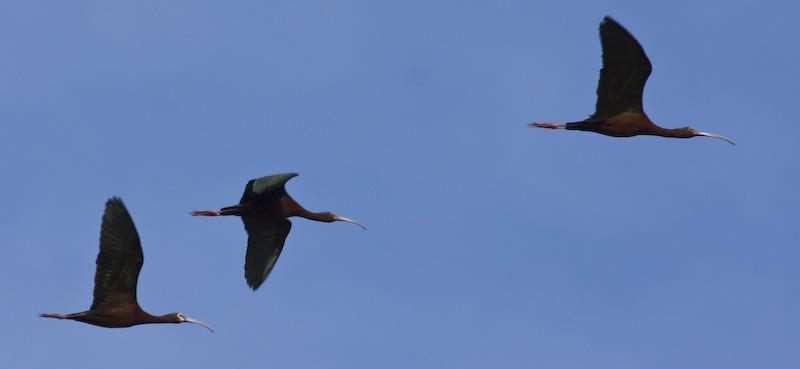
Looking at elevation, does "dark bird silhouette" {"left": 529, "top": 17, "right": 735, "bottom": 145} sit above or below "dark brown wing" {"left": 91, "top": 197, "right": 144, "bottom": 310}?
above

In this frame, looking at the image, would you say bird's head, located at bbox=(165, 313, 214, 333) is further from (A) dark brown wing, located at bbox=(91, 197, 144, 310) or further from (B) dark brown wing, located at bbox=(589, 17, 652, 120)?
(B) dark brown wing, located at bbox=(589, 17, 652, 120)

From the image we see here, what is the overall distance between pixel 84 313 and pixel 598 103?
Result: 31.2 ft

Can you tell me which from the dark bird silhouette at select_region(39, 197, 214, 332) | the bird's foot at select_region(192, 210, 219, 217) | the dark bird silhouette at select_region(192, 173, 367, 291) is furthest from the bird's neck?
the dark bird silhouette at select_region(39, 197, 214, 332)

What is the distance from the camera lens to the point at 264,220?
71.7 feet

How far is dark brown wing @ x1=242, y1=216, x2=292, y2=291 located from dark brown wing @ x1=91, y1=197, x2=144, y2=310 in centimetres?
305

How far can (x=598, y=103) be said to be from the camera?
810 inches

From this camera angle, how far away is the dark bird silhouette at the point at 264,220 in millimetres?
20703

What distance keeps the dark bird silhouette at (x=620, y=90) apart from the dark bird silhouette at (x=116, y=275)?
25.1ft

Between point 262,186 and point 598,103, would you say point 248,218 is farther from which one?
point 598,103

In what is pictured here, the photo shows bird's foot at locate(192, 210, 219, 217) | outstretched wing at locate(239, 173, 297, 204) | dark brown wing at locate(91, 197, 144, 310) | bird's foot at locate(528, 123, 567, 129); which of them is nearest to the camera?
dark brown wing at locate(91, 197, 144, 310)

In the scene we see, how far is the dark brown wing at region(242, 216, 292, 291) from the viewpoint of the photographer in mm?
21781

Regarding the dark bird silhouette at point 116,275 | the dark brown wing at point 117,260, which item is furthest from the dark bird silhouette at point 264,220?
the dark brown wing at point 117,260

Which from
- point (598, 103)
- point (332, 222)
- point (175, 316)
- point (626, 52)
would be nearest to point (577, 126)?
point (598, 103)

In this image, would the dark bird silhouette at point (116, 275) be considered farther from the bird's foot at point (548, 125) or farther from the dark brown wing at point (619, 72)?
the dark brown wing at point (619, 72)
